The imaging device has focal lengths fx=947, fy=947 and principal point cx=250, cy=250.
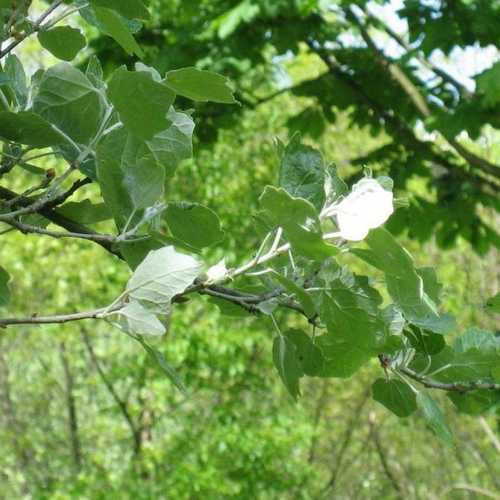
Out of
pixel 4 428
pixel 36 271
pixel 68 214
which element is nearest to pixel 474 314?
pixel 36 271

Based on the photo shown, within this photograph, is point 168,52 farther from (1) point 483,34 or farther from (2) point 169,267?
(2) point 169,267

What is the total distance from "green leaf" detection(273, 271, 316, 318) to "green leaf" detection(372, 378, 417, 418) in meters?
0.19

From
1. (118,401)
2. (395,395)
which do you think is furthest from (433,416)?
(118,401)

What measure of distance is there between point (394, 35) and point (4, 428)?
546 centimetres

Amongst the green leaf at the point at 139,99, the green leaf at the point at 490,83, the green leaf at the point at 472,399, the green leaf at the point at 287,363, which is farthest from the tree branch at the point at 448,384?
the green leaf at the point at 490,83

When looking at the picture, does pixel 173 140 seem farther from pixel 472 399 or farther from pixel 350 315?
pixel 472 399

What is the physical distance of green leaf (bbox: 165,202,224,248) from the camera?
882 millimetres

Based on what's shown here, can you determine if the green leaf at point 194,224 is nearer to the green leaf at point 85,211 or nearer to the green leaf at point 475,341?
the green leaf at point 85,211

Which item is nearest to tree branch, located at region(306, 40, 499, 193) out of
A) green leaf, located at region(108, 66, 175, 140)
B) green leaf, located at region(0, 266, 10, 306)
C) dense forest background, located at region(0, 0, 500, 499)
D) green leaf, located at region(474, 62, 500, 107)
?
dense forest background, located at region(0, 0, 500, 499)

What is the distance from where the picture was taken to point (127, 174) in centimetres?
83

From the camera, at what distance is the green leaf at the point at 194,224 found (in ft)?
2.89

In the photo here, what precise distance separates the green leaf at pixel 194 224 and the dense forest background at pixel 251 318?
0.31ft

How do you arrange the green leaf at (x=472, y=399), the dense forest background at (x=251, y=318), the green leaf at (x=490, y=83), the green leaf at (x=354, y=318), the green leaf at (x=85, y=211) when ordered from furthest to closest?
the dense forest background at (x=251, y=318) → the green leaf at (x=490, y=83) → the green leaf at (x=472, y=399) → the green leaf at (x=85, y=211) → the green leaf at (x=354, y=318)

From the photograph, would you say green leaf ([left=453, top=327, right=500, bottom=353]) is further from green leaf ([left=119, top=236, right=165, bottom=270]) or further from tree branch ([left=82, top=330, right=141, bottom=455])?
tree branch ([left=82, top=330, right=141, bottom=455])
